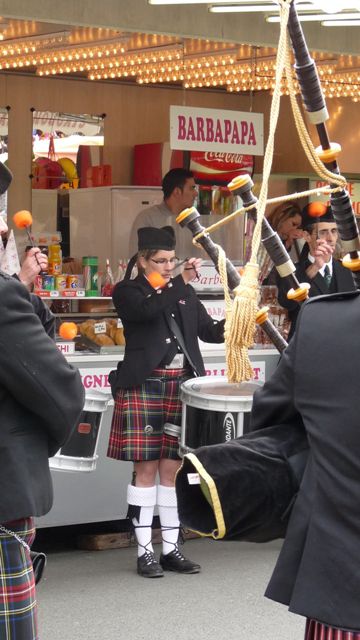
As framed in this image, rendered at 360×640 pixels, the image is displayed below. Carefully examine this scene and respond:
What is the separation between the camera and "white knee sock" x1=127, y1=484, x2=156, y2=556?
606 cm

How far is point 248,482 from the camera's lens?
216cm

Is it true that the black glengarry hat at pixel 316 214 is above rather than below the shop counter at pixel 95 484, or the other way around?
above

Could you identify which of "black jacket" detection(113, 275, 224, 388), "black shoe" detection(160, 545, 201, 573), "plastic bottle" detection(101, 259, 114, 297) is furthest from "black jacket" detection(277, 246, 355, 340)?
"plastic bottle" detection(101, 259, 114, 297)

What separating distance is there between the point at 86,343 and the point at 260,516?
4.62m

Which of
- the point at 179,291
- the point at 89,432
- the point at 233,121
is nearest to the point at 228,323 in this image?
the point at 89,432

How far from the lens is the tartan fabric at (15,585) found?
3.14 metres

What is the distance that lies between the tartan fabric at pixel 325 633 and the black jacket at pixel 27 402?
1.13 metres

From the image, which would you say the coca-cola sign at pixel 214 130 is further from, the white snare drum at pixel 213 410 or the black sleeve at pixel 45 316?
the black sleeve at pixel 45 316

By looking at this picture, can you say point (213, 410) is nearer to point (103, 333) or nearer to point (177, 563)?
point (177, 563)

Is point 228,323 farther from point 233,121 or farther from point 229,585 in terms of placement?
point 233,121

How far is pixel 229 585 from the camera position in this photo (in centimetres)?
594

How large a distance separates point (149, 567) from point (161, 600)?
0.40 meters

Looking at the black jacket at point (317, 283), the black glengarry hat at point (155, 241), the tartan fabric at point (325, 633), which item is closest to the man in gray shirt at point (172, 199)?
the black jacket at point (317, 283)

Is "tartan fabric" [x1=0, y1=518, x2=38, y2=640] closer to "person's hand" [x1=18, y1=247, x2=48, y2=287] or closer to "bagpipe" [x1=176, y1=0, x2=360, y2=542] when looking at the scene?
"bagpipe" [x1=176, y1=0, x2=360, y2=542]
